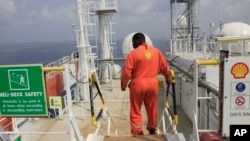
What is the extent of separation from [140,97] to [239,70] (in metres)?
1.63

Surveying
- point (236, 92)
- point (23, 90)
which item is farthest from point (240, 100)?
point (23, 90)

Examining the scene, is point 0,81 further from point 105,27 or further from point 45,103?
point 105,27

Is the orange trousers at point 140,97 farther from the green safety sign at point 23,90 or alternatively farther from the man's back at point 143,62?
the green safety sign at point 23,90

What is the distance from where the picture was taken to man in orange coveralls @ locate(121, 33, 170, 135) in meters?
4.23

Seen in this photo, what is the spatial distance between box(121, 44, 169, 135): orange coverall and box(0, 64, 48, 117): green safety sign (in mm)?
1325

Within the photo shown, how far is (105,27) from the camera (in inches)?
716

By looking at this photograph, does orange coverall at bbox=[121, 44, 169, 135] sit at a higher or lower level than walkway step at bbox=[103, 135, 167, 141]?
higher

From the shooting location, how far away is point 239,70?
3271 millimetres

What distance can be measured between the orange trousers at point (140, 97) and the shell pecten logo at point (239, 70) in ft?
4.47

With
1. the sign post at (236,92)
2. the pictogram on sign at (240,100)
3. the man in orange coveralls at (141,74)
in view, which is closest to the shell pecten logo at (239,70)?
the sign post at (236,92)

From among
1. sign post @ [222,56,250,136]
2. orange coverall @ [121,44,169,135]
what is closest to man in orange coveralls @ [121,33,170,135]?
orange coverall @ [121,44,169,135]

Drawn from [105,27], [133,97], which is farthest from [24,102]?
[105,27]

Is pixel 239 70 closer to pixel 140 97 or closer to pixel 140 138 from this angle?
pixel 140 97

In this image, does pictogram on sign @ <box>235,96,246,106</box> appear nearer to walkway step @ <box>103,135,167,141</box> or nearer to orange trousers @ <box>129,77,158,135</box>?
walkway step @ <box>103,135,167,141</box>
